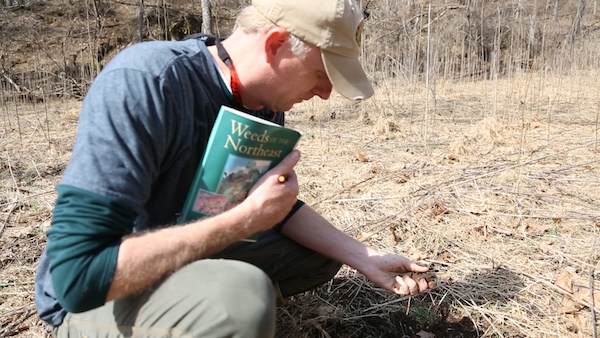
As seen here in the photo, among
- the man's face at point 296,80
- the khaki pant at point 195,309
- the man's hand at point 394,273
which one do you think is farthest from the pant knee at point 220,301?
the man's hand at point 394,273

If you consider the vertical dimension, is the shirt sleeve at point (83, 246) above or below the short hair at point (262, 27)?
below

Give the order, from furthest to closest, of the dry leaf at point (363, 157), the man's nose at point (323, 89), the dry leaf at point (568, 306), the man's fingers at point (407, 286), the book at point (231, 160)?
the dry leaf at point (363, 157) → the dry leaf at point (568, 306) → the man's fingers at point (407, 286) → the man's nose at point (323, 89) → the book at point (231, 160)

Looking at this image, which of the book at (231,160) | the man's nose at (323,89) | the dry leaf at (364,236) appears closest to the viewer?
the book at (231,160)

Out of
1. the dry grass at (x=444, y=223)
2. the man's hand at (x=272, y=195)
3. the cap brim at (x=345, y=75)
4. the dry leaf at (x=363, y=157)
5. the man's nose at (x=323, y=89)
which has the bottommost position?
the dry leaf at (x=363, y=157)

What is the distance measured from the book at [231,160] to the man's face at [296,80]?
0.15 m

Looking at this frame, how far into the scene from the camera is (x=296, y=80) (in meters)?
1.24

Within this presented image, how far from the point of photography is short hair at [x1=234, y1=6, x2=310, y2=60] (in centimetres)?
117

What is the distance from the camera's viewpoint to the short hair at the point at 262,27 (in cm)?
117

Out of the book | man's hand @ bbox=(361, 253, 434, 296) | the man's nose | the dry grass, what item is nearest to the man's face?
the man's nose

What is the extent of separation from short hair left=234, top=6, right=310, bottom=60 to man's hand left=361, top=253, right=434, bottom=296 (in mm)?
809

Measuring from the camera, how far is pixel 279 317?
1.74m

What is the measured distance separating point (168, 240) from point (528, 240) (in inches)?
76.1

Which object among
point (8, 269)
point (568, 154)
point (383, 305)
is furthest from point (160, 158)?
point (568, 154)

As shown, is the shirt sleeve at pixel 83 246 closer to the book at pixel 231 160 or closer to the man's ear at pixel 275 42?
the book at pixel 231 160
